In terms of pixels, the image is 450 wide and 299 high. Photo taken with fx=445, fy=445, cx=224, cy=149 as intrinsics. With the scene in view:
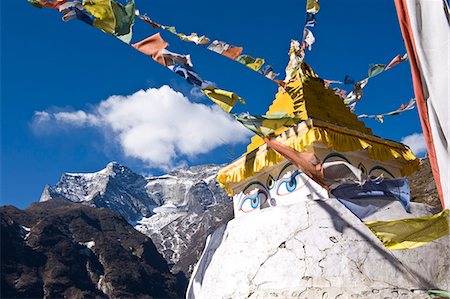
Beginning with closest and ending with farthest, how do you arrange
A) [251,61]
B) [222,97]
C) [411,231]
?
1. [411,231]
2. [222,97]
3. [251,61]

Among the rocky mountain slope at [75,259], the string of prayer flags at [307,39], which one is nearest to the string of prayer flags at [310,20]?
the string of prayer flags at [307,39]

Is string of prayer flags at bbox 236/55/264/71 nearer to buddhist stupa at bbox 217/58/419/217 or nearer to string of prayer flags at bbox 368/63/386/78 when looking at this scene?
buddhist stupa at bbox 217/58/419/217

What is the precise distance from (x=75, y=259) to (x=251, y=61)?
58.5m

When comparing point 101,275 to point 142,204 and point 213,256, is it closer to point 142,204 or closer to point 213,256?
point 213,256

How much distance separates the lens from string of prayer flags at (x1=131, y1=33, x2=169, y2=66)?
5.07 meters

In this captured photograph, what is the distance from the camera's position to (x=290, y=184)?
230 inches

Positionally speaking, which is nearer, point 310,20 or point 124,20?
point 124,20

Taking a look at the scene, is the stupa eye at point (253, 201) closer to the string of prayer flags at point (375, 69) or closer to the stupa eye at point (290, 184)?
the stupa eye at point (290, 184)

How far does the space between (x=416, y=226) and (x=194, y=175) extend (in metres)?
185

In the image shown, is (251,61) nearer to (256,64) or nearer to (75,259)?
(256,64)

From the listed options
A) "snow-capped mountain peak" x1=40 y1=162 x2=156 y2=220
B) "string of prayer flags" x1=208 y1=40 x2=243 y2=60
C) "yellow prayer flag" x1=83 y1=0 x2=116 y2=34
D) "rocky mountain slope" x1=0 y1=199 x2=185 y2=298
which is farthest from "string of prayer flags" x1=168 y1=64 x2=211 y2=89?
"snow-capped mountain peak" x1=40 y1=162 x2=156 y2=220

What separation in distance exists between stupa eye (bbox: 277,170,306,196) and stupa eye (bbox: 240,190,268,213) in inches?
12.9

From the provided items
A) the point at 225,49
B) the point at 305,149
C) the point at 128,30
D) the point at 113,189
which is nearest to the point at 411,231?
the point at 305,149

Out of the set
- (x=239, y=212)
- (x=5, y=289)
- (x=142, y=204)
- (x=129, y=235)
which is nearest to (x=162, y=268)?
(x=129, y=235)
